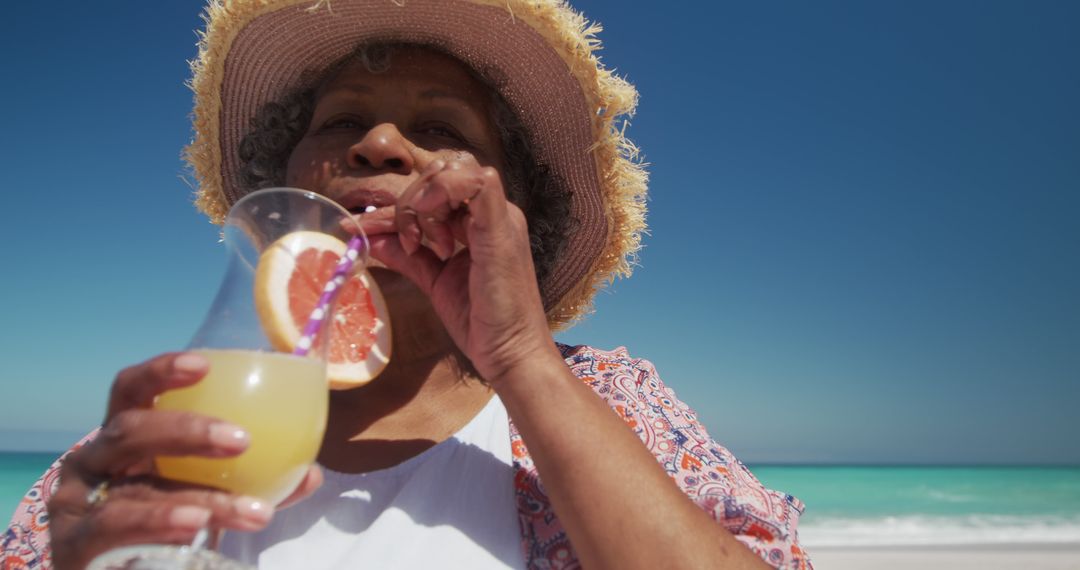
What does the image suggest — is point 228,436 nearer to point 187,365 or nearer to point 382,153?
point 187,365

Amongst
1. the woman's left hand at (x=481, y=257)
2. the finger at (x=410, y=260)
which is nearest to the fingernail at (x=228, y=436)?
the woman's left hand at (x=481, y=257)

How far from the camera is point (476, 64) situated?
2.48 meters

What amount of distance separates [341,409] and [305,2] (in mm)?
1440

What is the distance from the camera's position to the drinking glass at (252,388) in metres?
0.99

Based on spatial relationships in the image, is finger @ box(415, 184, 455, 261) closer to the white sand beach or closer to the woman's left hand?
the woman's left hand

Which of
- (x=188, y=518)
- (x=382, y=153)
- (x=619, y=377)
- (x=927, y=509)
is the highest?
(x=927, y=509)

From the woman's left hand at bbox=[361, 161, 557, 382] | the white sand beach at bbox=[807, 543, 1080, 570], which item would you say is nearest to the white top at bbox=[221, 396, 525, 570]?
the woman's left hand at bbox=[361, 161, 557, 382]

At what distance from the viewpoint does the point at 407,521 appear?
1.59 meters

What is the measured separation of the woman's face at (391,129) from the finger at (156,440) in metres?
1.04

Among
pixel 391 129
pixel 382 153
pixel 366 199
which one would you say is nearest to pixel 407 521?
pixel 366 199

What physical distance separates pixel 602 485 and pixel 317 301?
0.66 m

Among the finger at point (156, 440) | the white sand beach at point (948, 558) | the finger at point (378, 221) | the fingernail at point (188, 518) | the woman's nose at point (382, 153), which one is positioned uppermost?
the white sand beach at point (948, 558)

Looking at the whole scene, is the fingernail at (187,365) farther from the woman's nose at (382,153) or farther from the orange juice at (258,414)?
the woman's nose at (382,153)

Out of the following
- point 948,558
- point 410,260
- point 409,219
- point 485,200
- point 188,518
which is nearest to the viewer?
point 188,518
